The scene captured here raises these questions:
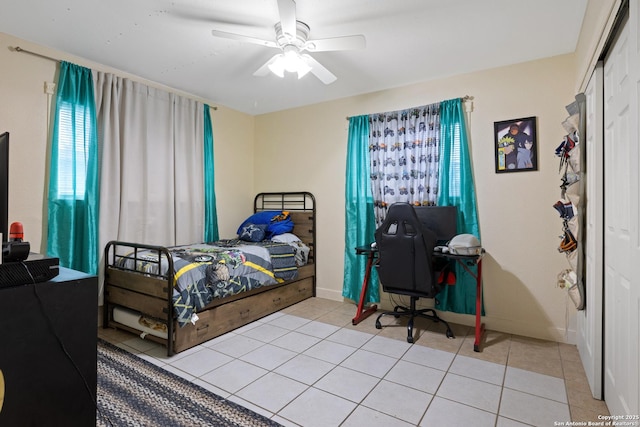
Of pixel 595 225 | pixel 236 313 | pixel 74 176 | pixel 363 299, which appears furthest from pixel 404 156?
pixel 74 176

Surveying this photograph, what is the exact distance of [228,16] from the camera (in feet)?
7.57

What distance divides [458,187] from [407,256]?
986 mm

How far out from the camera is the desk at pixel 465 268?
2688mm

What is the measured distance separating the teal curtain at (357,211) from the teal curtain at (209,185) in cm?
167

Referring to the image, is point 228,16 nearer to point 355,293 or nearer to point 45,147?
point 45,147

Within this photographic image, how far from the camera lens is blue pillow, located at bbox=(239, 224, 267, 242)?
3.94 m

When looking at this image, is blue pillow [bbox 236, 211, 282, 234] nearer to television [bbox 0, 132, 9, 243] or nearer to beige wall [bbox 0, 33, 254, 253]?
beige wall [bbox 0, 33, 254, 253]

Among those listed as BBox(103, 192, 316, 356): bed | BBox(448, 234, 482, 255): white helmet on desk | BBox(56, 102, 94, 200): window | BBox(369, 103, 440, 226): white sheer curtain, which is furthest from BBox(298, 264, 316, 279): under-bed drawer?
BBox(56, 102, 94, 200): window

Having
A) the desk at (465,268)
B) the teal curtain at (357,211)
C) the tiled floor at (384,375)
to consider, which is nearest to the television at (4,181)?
the tiled floor at (384,375)

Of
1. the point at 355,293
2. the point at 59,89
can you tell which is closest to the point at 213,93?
the point at 59,89

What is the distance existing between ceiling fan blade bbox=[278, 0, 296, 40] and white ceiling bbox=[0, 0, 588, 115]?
6.7 inches

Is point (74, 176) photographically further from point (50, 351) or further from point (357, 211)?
point (357, 211)

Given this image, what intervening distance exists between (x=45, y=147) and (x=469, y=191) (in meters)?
3.79

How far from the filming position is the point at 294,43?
7.86ft
